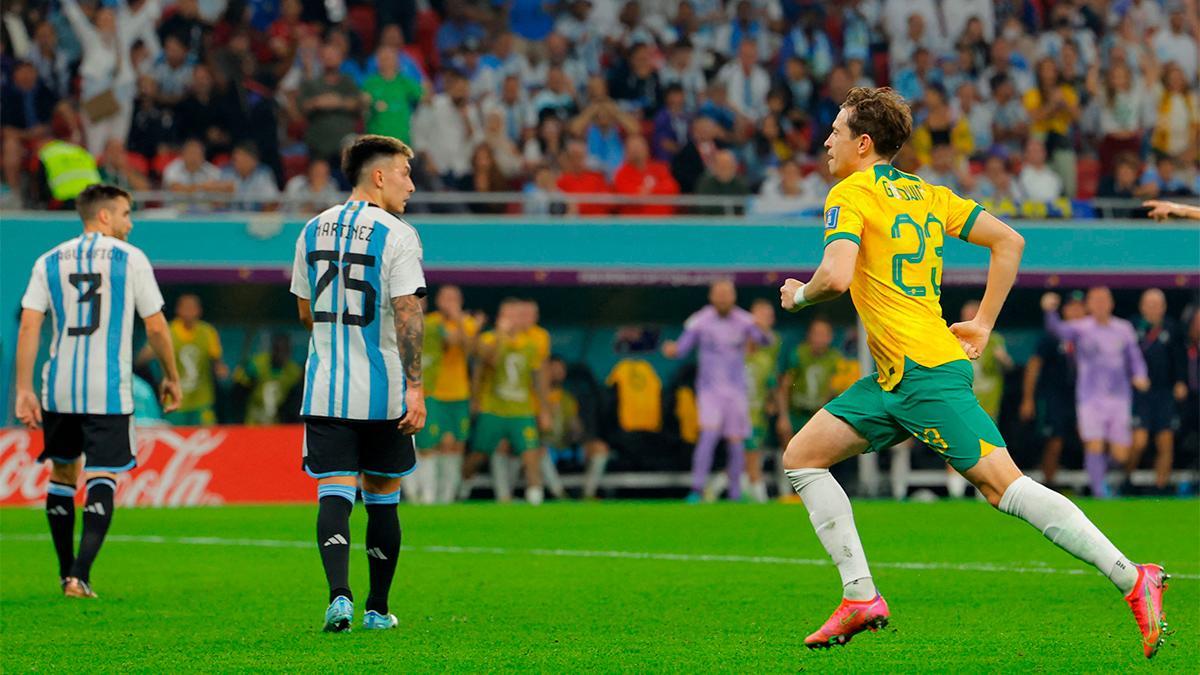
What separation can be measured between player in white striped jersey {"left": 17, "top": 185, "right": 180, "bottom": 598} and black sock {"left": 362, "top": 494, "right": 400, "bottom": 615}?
2.03 metres

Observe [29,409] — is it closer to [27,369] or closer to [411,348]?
[27,369]

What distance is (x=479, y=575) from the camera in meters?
10.4

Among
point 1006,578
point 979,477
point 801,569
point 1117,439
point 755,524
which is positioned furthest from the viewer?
point 1117,439

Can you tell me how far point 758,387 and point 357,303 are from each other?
439 inches

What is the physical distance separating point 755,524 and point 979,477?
811cm

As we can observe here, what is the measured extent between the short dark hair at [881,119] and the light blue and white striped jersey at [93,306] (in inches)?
169

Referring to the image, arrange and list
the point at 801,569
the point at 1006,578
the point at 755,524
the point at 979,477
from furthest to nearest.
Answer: the point at 755,524, the point at 801,569, the point at 1006,578, the point at 979,477

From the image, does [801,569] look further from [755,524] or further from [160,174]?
[160,174]

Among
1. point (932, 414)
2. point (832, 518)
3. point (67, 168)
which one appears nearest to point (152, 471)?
point (67, 168)

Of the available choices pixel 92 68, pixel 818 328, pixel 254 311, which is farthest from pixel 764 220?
pixel 92 68

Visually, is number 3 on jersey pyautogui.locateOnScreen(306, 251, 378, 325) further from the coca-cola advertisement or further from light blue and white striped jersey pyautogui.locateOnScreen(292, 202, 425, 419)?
the coca-cola advertisement

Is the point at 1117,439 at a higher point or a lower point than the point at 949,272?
lower

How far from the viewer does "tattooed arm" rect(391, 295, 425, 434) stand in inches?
297

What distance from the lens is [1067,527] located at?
20.5 feet
